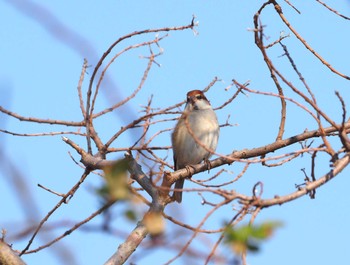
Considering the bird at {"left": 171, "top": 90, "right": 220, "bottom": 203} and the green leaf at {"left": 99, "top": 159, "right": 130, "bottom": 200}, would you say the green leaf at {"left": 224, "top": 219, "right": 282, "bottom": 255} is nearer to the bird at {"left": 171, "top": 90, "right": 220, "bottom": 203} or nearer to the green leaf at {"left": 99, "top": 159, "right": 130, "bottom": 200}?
the green leaf at {"left": 99, "top": 159, "right": 130, "bottom": 200}

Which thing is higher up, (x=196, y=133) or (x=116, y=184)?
(x=196, y=133)

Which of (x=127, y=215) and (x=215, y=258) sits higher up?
(x=215, y=258)

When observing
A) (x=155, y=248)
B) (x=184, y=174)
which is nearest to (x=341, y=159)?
(x=155, y=248)

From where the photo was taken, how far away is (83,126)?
422 cm

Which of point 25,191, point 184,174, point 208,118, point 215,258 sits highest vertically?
point 208,118

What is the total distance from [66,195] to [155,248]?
2656 millimetres

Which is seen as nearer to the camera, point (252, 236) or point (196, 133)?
point (252, 236)

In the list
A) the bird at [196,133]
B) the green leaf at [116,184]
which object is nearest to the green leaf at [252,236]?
the green leaf at [116,184]

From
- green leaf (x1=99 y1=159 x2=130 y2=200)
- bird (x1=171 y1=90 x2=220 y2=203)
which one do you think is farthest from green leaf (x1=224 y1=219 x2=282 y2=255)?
bird (x1=171 y1=90 x2=220 y2=203)

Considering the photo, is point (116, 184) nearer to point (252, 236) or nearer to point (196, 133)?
point (252, 236)

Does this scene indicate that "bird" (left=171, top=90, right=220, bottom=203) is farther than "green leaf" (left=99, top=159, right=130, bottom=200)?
Yes

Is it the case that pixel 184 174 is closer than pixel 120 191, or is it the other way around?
pixel 120 191

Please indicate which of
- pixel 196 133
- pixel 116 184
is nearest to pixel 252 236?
pixel 116 184

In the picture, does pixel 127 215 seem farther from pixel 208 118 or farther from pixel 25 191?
pixel 208 118
